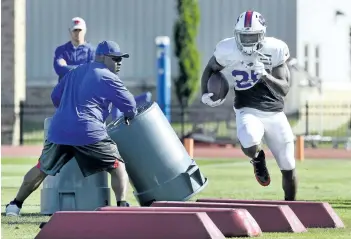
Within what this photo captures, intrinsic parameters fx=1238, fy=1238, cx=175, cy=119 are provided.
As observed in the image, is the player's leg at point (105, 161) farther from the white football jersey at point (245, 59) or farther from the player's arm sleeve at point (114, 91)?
the white football jersey at point (245, 59)

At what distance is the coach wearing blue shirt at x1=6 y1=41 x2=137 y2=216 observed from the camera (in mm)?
10266

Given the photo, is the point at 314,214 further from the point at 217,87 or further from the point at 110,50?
the point at 110,50

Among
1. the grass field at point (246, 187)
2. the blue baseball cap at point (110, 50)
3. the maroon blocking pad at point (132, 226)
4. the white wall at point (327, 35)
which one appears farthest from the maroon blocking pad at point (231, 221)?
the white wall at point (327, 35)

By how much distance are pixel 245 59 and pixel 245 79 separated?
0.59 feet

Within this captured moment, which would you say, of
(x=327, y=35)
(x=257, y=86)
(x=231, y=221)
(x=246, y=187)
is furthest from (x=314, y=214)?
(x=327, y=35)

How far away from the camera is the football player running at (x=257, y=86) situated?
34.8 feet

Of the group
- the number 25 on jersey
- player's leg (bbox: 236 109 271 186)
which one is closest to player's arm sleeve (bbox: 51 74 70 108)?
the number 25 on jersey

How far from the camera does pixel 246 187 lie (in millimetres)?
15531

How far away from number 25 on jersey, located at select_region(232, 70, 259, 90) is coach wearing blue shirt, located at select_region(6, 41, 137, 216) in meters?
0.96

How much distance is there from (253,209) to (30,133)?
27.4m

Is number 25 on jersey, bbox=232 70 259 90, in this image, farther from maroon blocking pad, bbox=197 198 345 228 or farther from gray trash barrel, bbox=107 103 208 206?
maroon blocking pad, bbox=197 198 345 228

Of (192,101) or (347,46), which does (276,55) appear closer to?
(192,101)

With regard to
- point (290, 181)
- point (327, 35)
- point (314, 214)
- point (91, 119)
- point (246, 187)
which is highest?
point (327, 35)

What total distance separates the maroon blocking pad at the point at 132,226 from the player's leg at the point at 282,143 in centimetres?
253
